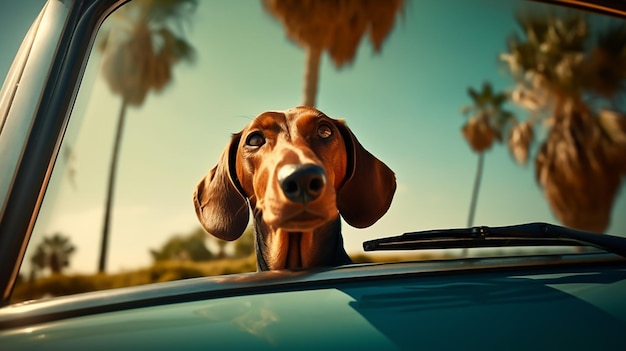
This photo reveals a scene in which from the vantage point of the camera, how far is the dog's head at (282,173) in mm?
1892

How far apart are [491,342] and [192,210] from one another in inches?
34.3

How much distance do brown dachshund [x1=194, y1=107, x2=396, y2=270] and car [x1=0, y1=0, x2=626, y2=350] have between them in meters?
0.07

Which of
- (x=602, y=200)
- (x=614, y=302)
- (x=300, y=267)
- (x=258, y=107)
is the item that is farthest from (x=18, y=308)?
(x=602, y=200)

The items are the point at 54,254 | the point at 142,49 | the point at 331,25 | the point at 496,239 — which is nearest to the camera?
the point at 54,254

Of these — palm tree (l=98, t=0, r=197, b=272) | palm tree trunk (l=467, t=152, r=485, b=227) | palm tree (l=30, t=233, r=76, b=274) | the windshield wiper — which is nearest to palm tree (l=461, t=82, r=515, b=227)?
palm tree trunk (l=467, t=152, r=485, b=227)

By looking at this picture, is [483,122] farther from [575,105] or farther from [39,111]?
[39,111]

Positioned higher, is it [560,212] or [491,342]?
[560,212]

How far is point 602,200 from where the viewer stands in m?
2.35

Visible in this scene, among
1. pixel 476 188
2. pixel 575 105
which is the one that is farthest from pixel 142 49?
pixel 575 105

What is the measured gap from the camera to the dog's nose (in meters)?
1.76

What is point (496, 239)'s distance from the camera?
6.22ft

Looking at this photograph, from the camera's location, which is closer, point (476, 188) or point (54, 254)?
point (54, 254)

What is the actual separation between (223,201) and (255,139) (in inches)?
8.6

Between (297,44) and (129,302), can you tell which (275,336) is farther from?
(297,44)
